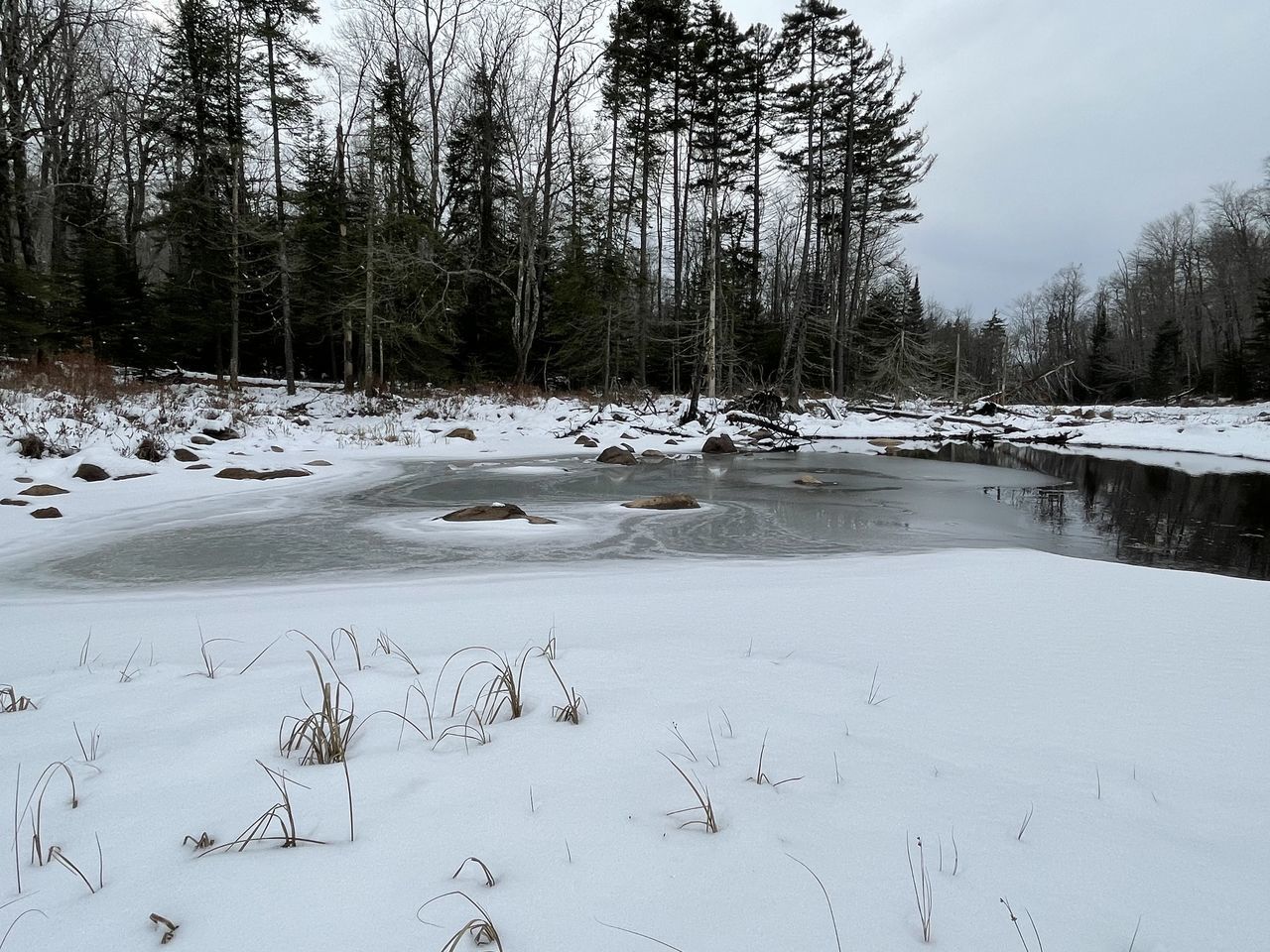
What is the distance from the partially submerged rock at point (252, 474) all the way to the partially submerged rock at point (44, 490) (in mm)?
1853

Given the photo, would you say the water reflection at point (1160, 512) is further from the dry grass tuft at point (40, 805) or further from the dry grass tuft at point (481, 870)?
the dry grass tuft at point (40, 805)

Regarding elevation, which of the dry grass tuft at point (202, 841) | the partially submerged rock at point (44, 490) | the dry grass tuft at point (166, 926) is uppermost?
the partially submerged rock at point (44, 490)

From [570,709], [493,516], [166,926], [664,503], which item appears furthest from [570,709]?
[664,503]

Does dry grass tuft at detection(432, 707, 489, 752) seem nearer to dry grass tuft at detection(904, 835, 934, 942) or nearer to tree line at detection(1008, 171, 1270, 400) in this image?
dry grass tuft at detection(904, 835, 934, 942)

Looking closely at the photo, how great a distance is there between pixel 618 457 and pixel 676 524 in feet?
21.1

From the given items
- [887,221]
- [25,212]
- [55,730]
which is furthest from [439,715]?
[887,221]

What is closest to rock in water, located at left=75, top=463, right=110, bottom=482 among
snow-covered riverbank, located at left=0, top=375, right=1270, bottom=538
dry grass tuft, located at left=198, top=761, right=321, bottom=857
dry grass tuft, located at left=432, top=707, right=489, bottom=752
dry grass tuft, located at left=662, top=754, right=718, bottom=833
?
snow-covered riverbank, located at left=0, top=375, right=1270, bottom=538

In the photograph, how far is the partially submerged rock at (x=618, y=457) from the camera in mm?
13154

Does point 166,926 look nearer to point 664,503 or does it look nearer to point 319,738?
point 319,738

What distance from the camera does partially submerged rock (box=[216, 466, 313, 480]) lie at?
9008mm

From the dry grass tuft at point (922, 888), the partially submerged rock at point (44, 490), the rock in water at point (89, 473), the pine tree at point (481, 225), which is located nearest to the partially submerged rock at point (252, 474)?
the rock in water at point (89, 473)

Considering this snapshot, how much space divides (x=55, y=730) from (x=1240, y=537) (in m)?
9.95

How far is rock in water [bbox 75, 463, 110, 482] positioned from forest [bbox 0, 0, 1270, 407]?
694 cm

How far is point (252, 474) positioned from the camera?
9.15 meters
